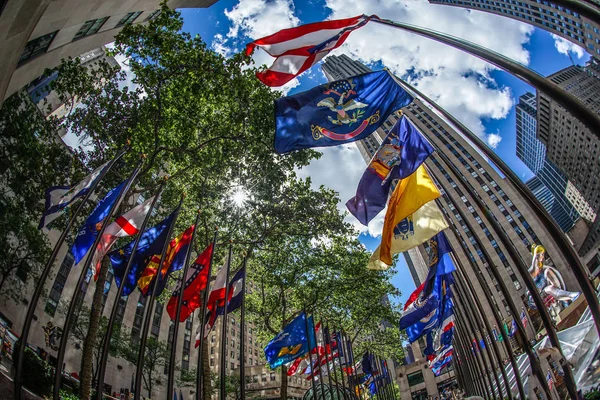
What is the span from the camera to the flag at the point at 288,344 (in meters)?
12.3

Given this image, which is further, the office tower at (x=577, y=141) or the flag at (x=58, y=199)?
the office tower at (x=577, y=141)

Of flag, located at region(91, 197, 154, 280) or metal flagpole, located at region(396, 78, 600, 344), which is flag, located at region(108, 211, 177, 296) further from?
metal flagpole, located at region(396, 78, 600, 344)

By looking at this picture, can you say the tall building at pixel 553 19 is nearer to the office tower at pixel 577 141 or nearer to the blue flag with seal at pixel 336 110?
the office tower at pixel 577 141

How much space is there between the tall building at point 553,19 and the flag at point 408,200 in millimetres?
118064

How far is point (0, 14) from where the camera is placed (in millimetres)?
5652

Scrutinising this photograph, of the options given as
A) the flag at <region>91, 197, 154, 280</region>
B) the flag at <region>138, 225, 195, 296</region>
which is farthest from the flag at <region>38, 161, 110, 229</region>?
the flag at <region>138, 225, 195, 296</region>

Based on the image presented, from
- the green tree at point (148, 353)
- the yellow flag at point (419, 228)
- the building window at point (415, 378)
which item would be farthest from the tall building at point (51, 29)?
the building window at point (415, 378)

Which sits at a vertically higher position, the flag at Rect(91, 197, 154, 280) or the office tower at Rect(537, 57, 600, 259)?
the office tower at Rect(537, 57, 600, 259)

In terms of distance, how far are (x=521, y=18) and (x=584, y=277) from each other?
491 ft

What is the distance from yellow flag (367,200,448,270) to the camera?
29.6ft

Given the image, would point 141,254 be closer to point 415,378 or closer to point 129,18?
point 129,18

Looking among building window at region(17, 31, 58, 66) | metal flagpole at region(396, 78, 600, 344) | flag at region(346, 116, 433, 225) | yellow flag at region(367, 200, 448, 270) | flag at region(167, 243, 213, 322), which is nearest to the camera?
metal flagpole at region(396, 78, 600, 344)

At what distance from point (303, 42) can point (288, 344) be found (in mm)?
10709

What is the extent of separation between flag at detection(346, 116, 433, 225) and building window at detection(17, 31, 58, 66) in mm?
17043
